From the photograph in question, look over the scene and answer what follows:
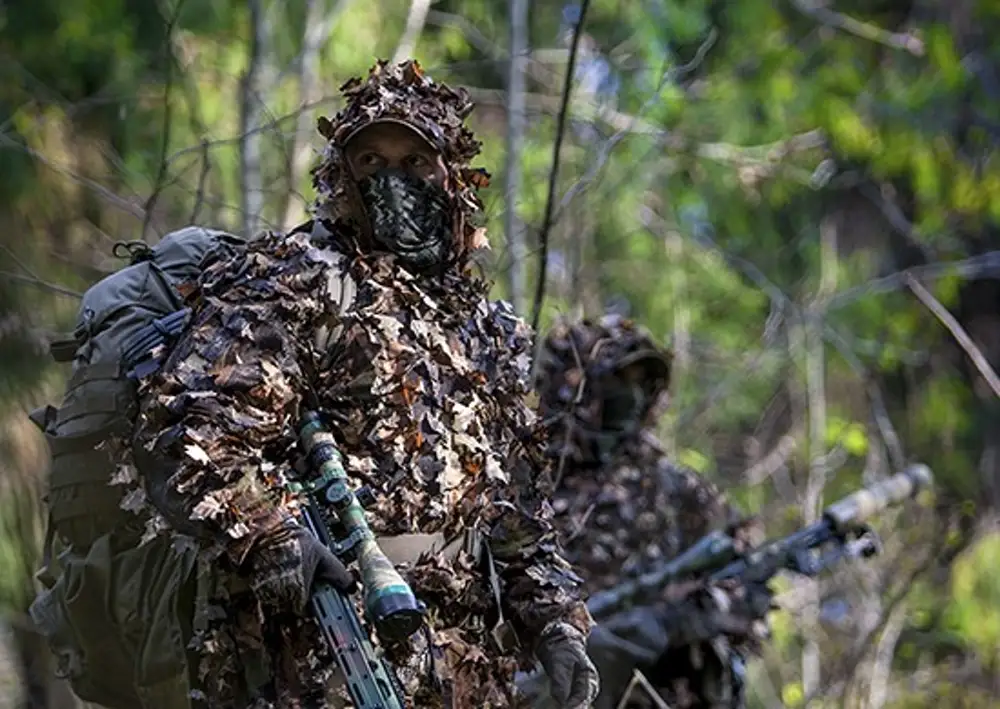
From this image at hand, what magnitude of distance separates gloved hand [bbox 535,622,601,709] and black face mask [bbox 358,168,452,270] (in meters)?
0.80

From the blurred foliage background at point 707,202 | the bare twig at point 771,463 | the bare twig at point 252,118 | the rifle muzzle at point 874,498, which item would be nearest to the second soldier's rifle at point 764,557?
the rifle muzzle at point 874,498

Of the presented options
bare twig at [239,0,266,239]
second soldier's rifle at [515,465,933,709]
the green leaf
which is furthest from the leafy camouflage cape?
the green leaf

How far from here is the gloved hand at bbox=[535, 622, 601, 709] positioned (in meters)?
3.24

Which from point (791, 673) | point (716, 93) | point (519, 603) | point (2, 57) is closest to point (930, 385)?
point (791, 673)

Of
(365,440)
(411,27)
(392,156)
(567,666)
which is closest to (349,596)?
(365,440)

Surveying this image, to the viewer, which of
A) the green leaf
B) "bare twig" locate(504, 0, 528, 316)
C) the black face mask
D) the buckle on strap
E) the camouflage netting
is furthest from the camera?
the green leaf

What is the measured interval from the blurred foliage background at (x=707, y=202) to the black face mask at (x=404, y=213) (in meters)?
1.13

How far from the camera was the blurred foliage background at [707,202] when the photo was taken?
620cm

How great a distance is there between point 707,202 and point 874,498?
5.25 metres

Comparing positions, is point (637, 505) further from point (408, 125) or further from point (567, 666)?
point (408, 125)

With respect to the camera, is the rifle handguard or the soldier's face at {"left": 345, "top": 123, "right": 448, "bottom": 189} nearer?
the rifle handguard

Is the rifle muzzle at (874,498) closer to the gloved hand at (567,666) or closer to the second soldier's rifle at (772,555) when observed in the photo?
the second soldier's rifle at (772,555)

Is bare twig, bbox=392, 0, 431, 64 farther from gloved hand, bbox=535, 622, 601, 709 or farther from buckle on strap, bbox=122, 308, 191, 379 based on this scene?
gloved hand, bbox=535, 622, 601, 709

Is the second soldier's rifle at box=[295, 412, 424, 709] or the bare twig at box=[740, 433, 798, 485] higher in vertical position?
the bare twig at box=[740, 433, 798, 485]
